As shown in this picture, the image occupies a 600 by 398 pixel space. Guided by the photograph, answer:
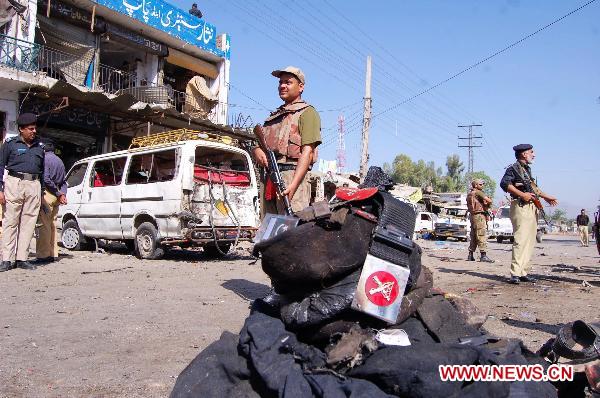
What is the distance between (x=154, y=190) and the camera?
8.56m

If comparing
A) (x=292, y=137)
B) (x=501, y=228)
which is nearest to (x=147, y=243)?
(x=292, y=137)

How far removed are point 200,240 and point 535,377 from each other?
6.93 meters

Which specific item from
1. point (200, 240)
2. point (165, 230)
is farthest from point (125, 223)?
point (200, 240)

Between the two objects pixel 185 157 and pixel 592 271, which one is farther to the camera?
pixel 592 271

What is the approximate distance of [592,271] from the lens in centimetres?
908

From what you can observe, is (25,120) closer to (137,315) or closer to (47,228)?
(47,228)

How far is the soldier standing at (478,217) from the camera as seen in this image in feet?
35.9

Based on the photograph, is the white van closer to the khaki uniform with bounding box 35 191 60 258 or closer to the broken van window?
the broken van window

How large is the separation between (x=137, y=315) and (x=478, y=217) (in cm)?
895

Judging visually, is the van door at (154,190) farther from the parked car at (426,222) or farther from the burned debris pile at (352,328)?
the parked car at (426,222)

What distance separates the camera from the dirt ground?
2.63 meters

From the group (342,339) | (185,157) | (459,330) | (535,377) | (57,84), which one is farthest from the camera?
(57,84)

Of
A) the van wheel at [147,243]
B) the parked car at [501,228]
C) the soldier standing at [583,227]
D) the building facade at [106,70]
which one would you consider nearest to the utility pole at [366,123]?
the building facade at [106,70]

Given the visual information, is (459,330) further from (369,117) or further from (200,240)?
(369,117)
